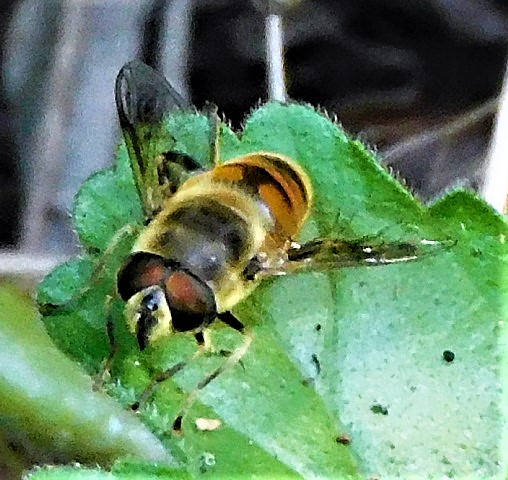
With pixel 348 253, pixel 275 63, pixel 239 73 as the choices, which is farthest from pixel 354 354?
pixel 239 73

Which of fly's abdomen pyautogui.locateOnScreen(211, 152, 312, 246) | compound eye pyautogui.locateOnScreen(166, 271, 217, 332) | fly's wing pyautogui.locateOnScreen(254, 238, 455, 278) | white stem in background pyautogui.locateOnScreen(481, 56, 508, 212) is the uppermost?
white stem in background pyautogui.locateOnScreen(481, 56, 508, 212)

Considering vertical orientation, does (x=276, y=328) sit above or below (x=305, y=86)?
below

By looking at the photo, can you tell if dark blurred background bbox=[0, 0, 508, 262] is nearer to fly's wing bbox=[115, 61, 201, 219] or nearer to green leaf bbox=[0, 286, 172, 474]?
green leaf bbox=[0, 286, 172, 474]

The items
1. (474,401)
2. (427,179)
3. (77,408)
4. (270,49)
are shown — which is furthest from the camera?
(427,179)

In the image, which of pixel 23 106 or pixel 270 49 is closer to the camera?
pixel 270 49

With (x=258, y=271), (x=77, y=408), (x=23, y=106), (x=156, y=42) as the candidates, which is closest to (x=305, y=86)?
(x=156, y=42)

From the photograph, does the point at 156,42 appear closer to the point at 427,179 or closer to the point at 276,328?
the point at 427,179

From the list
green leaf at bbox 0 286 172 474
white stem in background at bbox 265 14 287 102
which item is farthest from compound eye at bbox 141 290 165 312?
white stem in background at bbox 265 14 287 102
